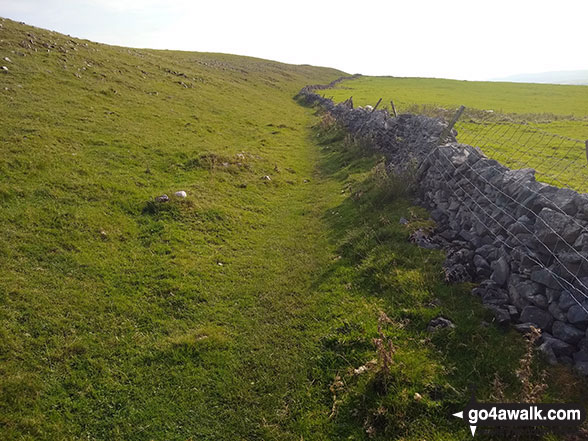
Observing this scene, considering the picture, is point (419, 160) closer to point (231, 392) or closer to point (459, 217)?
point (459, 217)

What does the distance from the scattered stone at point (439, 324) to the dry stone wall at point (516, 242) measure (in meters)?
0.95

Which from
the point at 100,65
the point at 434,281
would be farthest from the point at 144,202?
the point at 100,65

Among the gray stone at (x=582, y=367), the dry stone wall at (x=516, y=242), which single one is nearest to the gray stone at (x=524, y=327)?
the dry stone wall at (x=516, y=242)

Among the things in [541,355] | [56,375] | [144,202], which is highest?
[144,202]

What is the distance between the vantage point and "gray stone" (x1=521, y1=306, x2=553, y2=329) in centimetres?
616

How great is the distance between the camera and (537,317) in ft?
20.5

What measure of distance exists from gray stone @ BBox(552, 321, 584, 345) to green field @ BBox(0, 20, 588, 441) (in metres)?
0.67

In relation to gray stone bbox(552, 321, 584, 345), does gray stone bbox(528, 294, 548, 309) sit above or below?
above

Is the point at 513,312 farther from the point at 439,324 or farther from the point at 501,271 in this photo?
the point at 439,324

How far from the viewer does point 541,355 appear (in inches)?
226

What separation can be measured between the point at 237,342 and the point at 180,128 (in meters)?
19.0

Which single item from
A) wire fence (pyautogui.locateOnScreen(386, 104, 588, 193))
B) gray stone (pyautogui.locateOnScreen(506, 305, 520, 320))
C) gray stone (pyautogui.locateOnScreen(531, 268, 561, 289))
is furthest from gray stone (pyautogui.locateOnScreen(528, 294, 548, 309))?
wire fence (pyautogui.locateOnScreen(386, 104, 588, 193))

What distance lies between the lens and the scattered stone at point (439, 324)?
675cm

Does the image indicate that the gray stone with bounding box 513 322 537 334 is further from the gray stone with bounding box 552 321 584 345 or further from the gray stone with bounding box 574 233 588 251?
the gray stone with bounding box 574 233 588 251
